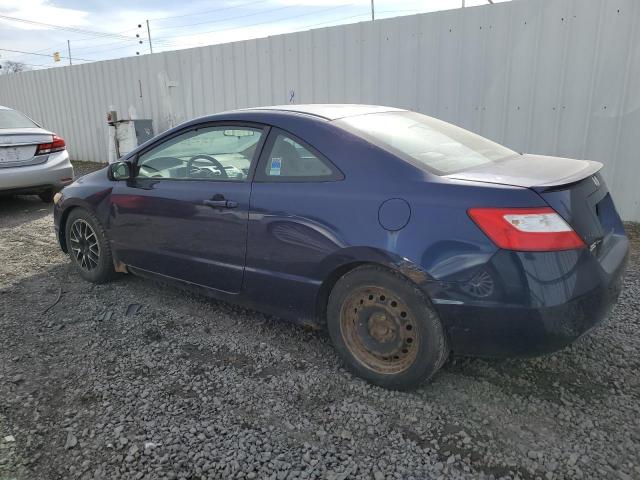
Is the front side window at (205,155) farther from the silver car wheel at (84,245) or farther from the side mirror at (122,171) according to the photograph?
the silver car wheel at (84,245)

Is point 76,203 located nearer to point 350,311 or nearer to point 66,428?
point 66,428

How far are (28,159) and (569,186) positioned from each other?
6994 millimetres

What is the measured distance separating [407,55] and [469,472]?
5.74 m

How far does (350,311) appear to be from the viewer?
285 cm

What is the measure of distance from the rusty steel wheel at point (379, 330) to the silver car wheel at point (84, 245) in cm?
253

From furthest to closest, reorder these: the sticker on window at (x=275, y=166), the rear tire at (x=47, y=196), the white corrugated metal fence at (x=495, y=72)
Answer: the rear tire at (x=47, y=196) < the white corrugated metal fence at (x=495, y=72) < the sticker on window at (x=275, y=166)

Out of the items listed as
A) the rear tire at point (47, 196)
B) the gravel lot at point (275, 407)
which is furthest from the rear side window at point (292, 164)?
the rear tire at point (47, 196)

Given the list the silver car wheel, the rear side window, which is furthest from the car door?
the silver car wheel

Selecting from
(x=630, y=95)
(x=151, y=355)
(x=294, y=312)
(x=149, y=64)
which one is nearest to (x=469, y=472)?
(x=294, y=312)

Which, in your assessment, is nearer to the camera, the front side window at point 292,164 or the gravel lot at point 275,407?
the gravel lot at point 275,407

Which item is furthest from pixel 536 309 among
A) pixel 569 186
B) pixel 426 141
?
pixel 426 141

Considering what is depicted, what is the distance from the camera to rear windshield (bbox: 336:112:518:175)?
2793 millimetres

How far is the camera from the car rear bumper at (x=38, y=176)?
6.77 m

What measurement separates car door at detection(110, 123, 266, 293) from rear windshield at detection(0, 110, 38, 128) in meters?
4.52
